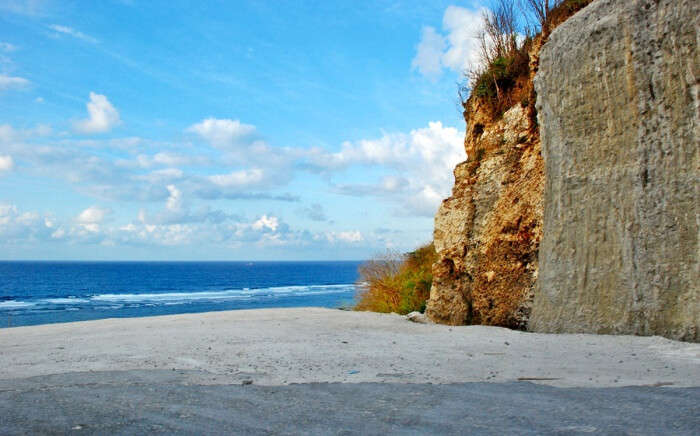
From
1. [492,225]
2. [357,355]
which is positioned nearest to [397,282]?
[492,225]

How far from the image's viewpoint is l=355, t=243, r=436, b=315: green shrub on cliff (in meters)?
15.7

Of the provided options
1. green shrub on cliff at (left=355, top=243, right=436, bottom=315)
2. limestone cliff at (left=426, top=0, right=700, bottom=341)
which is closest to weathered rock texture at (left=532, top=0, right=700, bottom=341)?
limestone cliff at (left=426, top=0, right=700, bottom=341)

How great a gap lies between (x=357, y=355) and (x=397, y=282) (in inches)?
389

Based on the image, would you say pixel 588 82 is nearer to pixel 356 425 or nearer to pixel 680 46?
pixel 680 46

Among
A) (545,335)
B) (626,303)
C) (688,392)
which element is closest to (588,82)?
(626,303)

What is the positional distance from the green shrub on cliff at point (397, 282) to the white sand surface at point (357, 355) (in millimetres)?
5275

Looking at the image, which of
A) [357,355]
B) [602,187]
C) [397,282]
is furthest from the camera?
[397,282]

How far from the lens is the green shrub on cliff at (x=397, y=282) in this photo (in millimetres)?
15734

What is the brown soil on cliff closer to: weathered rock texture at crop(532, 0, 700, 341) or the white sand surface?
weathered rock texture at crop(532, 0, 700, 341)

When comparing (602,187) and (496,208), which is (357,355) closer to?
(602,187)

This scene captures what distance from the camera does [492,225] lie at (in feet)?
35.8

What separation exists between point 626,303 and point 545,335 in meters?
1.23

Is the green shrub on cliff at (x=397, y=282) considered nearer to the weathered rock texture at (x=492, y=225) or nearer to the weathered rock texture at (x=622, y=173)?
the weathered rock texture at (x=492, y=225)

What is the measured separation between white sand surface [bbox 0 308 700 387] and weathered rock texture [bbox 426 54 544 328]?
3.19 ft
